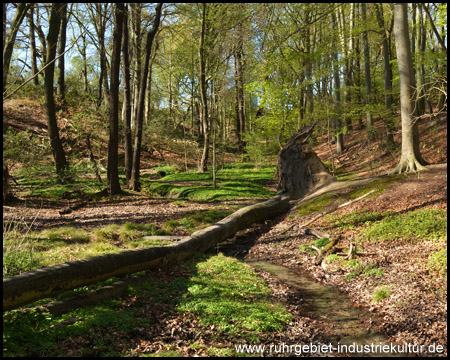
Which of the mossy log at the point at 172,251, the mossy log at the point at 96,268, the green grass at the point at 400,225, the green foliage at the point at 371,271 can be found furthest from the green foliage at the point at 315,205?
the green foliage at the point at 371,271

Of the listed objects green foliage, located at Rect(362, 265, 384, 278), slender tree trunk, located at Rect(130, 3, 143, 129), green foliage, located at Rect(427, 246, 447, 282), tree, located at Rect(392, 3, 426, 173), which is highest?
slender tree trunk, located at Rect(130, 3, 143, 129)

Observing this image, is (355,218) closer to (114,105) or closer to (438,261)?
(438,261)

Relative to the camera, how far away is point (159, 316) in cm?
539

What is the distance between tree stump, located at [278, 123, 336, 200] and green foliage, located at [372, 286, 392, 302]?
8975 mm

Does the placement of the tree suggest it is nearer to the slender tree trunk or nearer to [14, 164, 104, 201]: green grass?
the slender tree trunk

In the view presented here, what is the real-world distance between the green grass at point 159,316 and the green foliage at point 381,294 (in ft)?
5.59

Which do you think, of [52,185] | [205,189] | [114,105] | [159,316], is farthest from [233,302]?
[52,185]

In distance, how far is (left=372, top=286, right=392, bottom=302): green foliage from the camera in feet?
20.9

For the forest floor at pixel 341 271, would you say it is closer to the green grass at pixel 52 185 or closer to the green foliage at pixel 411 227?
the green foliage at pixel 411 227

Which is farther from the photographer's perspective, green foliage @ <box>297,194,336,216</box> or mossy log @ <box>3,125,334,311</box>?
green foliage @ <box>297,194,336,216</box>

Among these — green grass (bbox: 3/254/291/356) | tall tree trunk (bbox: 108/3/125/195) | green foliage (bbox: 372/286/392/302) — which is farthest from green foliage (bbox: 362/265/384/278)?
tall tree trunk (bbox: 108/3/125/195)

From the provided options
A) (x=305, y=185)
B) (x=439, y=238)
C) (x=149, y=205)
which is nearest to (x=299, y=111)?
(x=305, y=185)

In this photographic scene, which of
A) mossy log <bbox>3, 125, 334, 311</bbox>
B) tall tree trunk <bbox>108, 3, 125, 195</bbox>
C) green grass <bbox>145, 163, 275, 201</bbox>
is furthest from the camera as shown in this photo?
green grass <bbox>145, 163, 275, 201</bbox>

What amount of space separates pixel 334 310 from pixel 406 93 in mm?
7940
